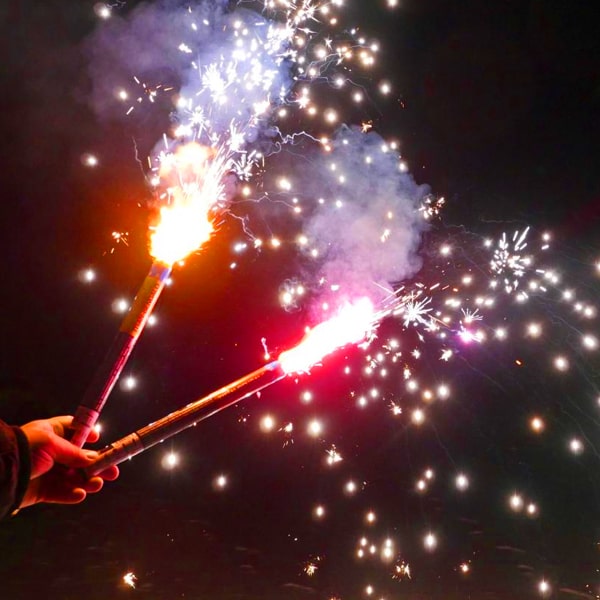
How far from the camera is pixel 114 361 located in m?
2.22

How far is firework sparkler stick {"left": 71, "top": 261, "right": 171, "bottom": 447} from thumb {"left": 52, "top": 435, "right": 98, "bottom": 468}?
126mm

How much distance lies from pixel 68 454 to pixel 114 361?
456 mm

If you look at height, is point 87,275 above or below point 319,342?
above

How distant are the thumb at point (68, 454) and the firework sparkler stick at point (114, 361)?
126 millimetres

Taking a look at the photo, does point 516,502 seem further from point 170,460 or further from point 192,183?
point 192,183

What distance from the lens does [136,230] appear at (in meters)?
4.75

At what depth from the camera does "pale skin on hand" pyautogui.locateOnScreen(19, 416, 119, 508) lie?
75.0 inches

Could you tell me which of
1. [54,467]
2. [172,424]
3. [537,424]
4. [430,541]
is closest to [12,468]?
[54,467]

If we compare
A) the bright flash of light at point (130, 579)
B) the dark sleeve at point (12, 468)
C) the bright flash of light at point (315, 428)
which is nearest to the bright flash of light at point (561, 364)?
the bright flash of light at point (315, 428)

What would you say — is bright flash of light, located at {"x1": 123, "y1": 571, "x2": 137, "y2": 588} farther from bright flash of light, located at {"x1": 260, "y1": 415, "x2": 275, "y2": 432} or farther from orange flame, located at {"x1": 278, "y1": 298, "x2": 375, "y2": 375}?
bright flash of light, located at {"x1": 260, "y1": 415, "x2": 275, "y2": 432}

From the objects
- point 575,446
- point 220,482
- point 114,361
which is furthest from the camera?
point 575,446

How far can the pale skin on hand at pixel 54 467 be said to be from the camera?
1.91 meters

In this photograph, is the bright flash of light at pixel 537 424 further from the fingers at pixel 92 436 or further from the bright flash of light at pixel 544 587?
the fingers at pixel 92 436

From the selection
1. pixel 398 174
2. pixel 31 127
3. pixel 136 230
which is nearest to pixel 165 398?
pixel 136 230
